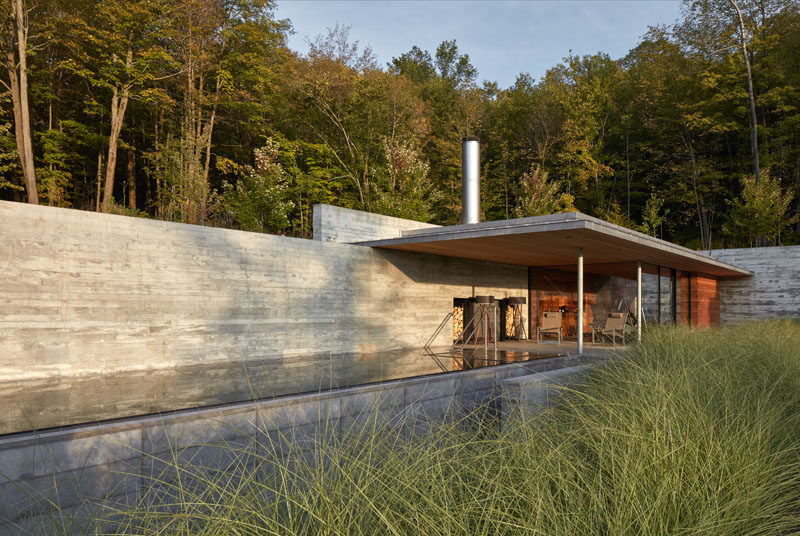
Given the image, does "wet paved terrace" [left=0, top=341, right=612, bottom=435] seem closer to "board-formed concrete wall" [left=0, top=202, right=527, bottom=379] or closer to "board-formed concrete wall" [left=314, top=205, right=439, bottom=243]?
"board-formed concrete wall" [left=0, top=202, right=527, bottom=379]

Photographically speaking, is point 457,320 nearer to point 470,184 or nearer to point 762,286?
point 470,184

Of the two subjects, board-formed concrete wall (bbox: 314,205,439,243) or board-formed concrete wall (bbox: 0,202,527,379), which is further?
board-formed concrete wall (bbox: 314,205,439,243)

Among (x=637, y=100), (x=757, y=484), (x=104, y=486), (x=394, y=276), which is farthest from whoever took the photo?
(x=637, y=100)

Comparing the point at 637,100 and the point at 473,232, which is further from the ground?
the point at 637,100

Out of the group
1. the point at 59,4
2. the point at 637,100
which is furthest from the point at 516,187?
the point at 59,4

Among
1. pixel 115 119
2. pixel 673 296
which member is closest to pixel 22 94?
pixel 115 119

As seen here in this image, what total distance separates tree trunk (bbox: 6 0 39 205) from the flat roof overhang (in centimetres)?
873

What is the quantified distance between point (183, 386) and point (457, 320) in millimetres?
8077

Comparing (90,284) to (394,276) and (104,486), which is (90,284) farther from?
(394,276)

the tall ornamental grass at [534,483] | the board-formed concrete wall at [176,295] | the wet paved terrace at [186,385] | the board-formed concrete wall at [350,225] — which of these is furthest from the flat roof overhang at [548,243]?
the tall ornamental grass at [534,483]

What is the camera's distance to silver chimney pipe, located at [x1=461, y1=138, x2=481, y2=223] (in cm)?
1236

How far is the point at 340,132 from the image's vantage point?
20578 millimetres

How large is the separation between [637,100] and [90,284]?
24.9 metres

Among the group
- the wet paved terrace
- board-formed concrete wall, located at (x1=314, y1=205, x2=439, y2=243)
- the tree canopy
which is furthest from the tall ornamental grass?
the tree canopy
